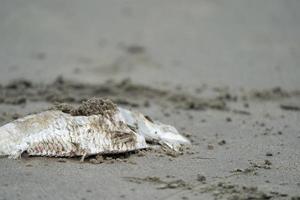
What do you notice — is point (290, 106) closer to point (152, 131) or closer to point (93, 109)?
point (152, 131)

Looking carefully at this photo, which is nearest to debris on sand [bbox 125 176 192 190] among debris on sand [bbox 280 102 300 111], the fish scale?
the fish scale

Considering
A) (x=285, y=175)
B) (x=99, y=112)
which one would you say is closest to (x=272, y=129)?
(x=285, y=175)

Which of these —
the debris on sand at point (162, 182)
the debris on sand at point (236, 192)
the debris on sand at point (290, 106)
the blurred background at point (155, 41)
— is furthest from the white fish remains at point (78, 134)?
the blurred background at point (155, 41)

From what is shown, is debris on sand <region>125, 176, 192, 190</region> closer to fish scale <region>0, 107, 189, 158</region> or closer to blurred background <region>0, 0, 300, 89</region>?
fish scale <region>0, 107, 189, 158</region>

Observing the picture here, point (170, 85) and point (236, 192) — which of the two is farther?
point (170, 85)

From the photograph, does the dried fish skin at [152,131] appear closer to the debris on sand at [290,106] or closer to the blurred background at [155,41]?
the debris on sand at [290,106]

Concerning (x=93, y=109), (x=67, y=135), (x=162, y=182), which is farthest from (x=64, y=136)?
(x=162, y=182)
